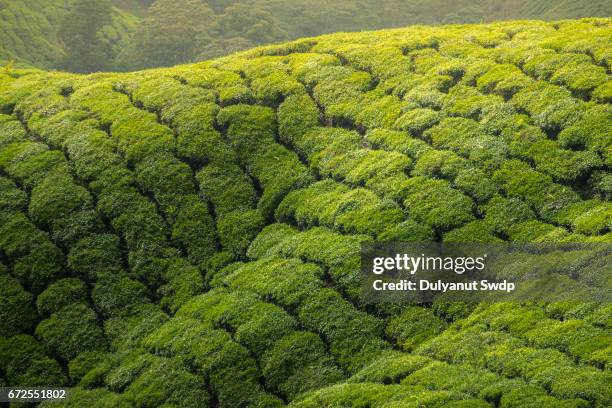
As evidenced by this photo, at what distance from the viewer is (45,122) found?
28328 millimetres

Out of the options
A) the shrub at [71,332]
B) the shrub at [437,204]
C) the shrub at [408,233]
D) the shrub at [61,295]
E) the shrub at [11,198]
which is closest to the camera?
the shrub at [408,233]

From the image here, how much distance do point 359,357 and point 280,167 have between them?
980 cm

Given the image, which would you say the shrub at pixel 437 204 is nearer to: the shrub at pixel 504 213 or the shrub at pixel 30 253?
the shrub at pixel 504 213

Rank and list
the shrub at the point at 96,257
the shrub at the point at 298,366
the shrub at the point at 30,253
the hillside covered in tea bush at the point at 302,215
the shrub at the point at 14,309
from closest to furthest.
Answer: the hillside covered in tea bush at the point at 302,215 < the shrub at the point at 298,366 < the shrub at the point at 14,309 < the shrub at the point at 30,253 < the shrub at the point at 96,257

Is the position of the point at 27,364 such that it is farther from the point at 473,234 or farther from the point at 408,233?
the point at 473,234

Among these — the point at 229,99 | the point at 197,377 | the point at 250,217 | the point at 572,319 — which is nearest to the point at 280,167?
the point at 250,217

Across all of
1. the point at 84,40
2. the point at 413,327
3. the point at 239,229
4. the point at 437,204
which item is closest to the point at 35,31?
the point at 84,40

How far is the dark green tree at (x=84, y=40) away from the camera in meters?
76.0

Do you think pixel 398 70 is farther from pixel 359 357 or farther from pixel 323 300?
pixel 359 357

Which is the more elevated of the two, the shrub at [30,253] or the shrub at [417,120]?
the shrub at [417,120]

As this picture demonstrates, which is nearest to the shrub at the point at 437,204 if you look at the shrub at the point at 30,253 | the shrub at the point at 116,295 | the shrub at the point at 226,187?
the shrub at the point at 226,187

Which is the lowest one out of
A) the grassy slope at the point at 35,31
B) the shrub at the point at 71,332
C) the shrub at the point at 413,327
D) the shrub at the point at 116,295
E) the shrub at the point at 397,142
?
the shrub at the point at 71,332

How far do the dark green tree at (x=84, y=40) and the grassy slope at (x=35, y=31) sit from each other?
153 cm

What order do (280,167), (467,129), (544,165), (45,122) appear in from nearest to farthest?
(544,165) → (467,129) → (280,167) → (45,122)
